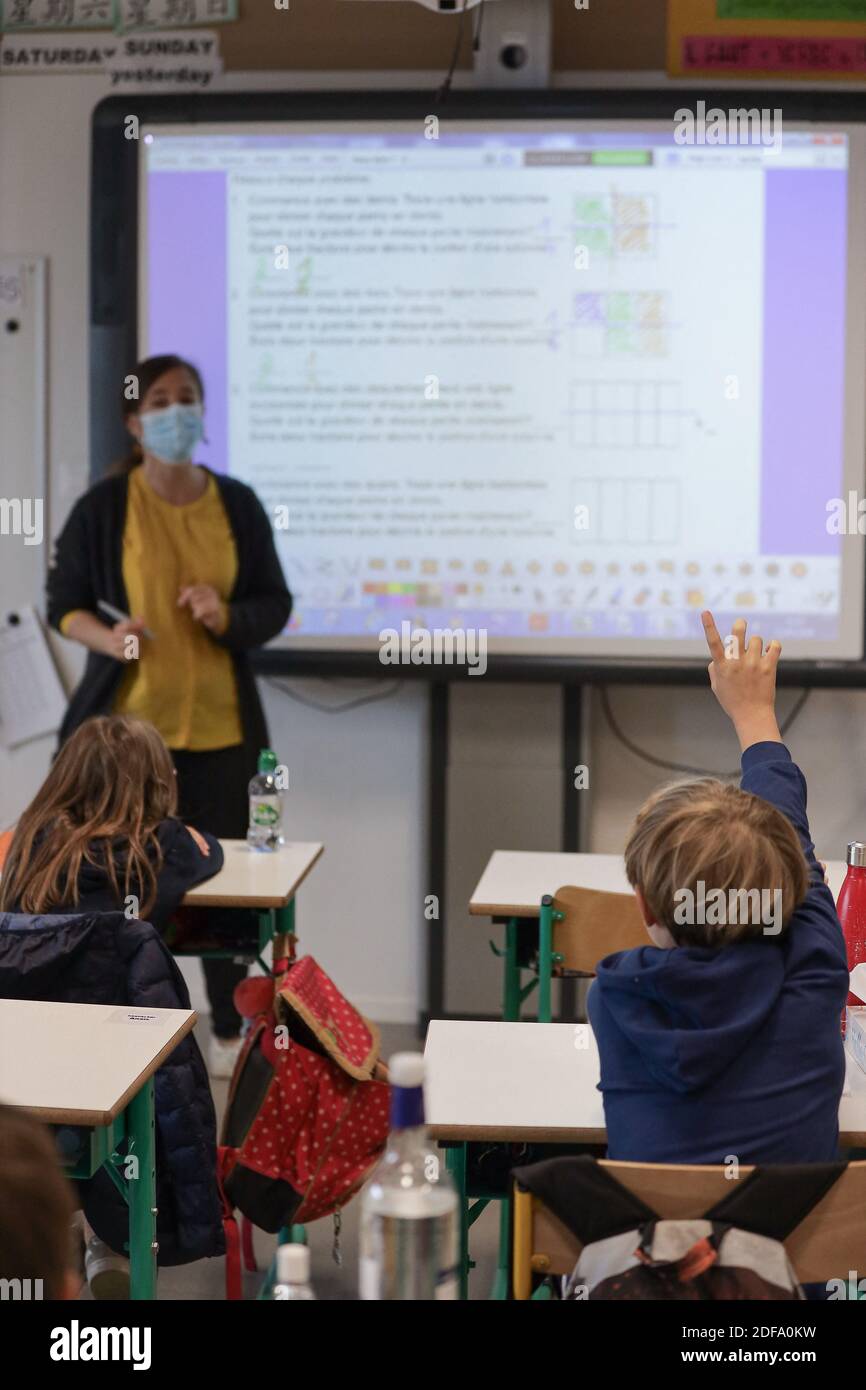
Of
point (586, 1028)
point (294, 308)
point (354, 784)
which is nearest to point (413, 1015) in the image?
point (354, 784)

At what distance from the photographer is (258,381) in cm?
407

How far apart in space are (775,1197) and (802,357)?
288 cm

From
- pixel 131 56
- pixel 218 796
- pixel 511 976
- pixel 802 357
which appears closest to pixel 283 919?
pixel 511 976

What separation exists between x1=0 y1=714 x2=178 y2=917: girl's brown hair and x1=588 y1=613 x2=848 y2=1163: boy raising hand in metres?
1.04

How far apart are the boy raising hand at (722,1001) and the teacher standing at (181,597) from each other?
2151mm

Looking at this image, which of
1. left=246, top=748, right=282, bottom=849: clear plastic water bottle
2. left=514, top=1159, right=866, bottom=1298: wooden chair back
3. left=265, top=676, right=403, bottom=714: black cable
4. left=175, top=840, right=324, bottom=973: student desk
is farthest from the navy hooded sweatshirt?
left=265, top=676, right=403, bottom=714: black cable

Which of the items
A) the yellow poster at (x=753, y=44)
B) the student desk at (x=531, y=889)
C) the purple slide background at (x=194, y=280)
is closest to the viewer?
the student desk at (x=531, y=889)

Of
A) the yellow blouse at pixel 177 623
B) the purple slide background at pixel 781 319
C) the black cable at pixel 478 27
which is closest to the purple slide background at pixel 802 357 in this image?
the purple slide background at pixel 781 319

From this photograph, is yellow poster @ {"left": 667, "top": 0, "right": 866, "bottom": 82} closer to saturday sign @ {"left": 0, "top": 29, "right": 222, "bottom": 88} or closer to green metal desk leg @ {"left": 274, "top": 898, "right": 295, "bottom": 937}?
saturday sign @ {"left": 0, "top": 29, "right": 222, "bottom": 88}

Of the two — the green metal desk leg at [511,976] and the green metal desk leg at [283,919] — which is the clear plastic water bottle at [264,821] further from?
the green metal desk leg at [511,976]

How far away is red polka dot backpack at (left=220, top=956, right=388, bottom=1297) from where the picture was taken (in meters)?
2.39

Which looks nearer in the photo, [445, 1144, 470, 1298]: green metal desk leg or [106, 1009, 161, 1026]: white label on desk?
[445, 1144, 470, 1298]: green metal desk leg

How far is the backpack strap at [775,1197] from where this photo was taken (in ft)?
4.68

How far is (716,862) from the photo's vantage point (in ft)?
5.30
